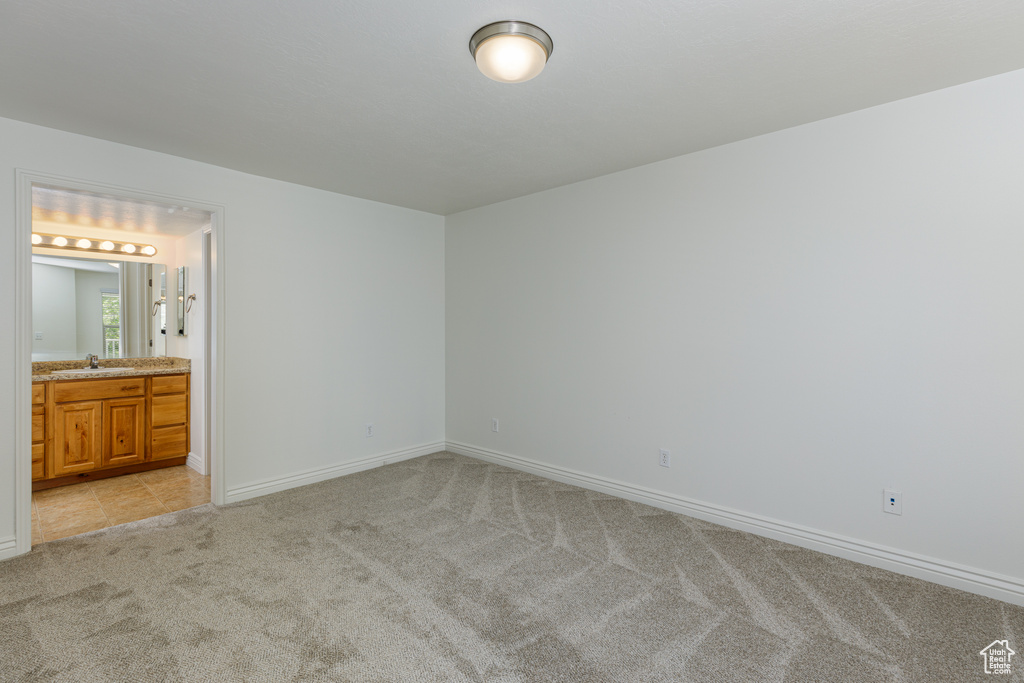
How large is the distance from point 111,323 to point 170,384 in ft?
3.27

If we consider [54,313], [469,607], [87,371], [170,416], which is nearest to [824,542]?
[469,607]

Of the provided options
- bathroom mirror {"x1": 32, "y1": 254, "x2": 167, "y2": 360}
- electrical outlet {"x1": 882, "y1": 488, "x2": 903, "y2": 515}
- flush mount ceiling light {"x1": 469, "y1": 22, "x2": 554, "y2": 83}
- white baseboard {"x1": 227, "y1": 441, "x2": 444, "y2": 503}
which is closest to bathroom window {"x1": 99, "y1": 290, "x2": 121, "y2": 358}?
bathroom mirror {"x1": 32, "y1": 254, "x2": 167, "y2": 360}

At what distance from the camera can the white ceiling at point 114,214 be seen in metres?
3.54

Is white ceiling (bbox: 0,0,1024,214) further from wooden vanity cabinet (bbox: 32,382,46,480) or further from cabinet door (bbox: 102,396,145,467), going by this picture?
cabinet door (bbox: 102,396,145,467)

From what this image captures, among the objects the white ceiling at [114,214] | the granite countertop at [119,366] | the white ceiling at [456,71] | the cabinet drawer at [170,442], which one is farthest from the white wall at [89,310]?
the white ceiling at [456,71]

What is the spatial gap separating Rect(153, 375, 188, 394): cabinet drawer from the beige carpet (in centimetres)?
176

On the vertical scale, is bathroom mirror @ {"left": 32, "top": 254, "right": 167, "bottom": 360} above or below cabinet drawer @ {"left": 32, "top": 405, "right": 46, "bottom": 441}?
above

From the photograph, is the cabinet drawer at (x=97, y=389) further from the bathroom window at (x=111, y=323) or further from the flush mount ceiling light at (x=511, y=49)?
the flush mount ceiling light at (x=511, y=49)

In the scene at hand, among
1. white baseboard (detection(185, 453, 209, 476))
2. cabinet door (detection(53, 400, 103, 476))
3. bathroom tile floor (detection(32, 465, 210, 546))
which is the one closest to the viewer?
bathroom tile floor (detection(32, 465, 210, 546))

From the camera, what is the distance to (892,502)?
2.59 m

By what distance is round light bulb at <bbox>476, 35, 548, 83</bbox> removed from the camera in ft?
6.31

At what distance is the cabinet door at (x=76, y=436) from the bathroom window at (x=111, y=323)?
88cm

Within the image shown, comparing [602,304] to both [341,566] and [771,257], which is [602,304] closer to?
[771,257]

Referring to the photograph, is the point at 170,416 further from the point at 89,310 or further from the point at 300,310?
the point at 300,310
